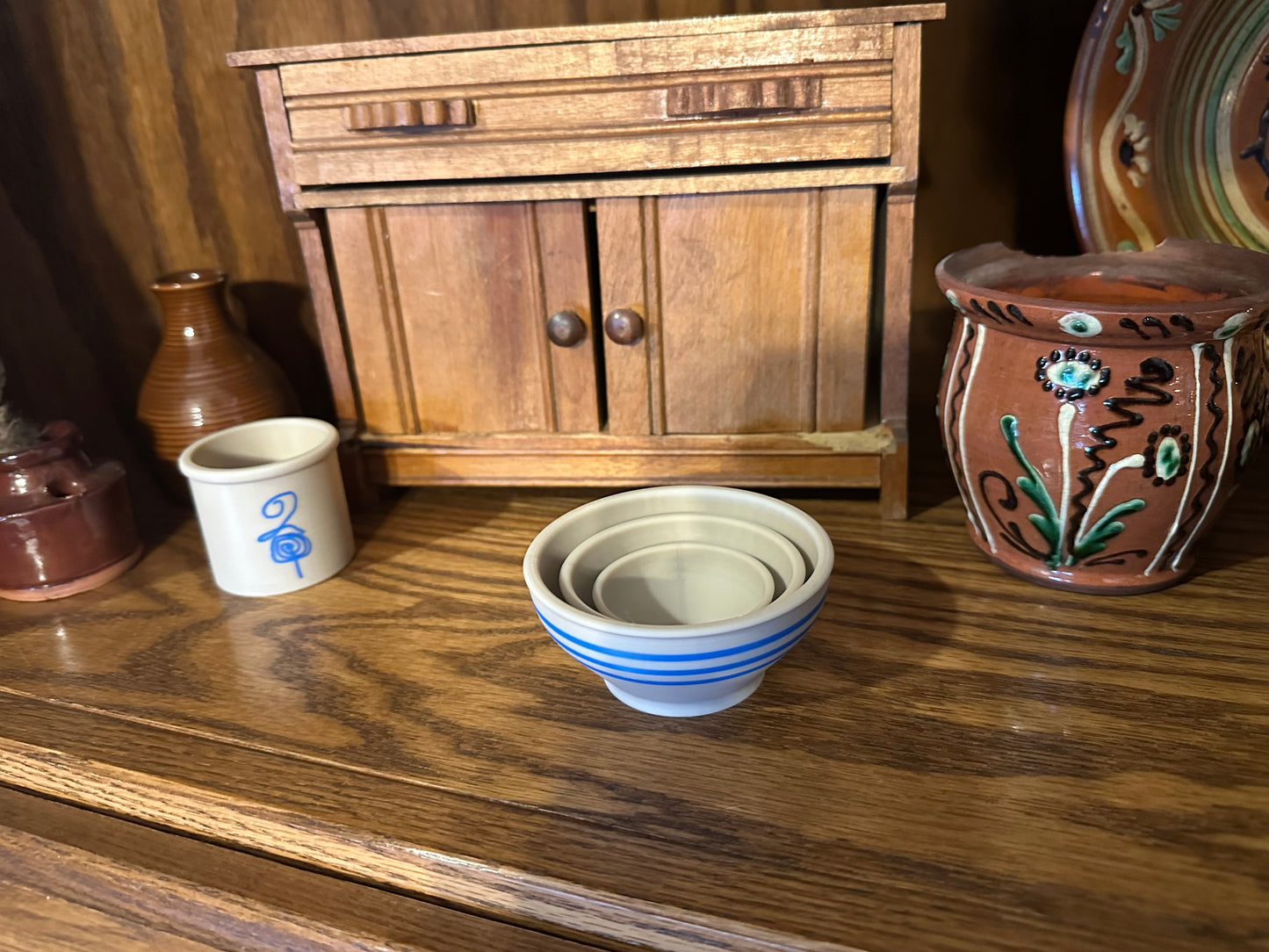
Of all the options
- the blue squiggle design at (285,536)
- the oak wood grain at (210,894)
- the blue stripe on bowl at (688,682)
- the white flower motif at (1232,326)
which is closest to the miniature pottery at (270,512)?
the blue squiggle design at (285,536)

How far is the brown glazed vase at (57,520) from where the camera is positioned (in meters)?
0.73

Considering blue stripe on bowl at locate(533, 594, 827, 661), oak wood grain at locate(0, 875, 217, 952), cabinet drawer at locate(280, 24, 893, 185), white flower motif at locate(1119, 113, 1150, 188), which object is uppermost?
cabinet drawer at locate(280, 24, 893, 185)

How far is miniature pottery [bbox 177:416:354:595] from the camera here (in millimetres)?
700

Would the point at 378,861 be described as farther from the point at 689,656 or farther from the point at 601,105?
the point at 601,105

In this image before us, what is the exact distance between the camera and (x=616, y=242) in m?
0.74

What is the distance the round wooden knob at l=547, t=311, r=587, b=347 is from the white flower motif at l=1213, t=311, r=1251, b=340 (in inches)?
17.5

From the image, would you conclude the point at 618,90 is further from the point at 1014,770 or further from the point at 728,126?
the point at 1014,770

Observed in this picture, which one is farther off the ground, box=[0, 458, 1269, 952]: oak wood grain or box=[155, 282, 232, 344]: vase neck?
box=[155, 282, 232, 344]: vase neck

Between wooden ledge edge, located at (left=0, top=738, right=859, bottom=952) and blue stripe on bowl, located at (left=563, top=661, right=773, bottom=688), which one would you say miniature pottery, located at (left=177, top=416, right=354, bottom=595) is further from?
blue stripe on bowl, located at (left=563, top=661, right=773, bottom=688)

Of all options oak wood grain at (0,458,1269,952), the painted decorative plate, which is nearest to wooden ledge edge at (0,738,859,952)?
oak wood grain at (0,458,1269,952)

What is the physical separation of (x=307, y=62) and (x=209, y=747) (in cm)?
51

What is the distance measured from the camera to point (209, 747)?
1.88ft

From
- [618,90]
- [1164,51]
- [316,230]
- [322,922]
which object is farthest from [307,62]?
[1164,51]

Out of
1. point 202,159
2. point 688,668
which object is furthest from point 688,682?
point 202,159
